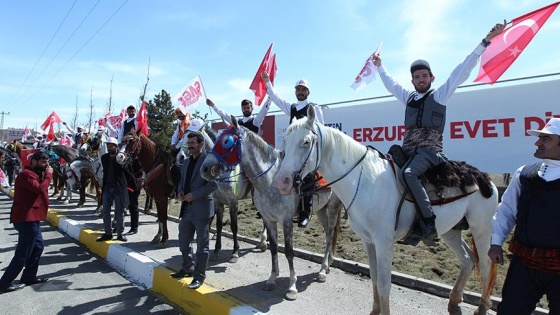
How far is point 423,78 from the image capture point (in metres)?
3.71

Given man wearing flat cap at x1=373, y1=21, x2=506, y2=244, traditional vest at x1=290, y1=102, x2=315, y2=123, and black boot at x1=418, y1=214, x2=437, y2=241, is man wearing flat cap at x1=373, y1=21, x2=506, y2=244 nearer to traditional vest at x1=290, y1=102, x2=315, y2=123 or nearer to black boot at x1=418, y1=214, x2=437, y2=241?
black boot at x1=418, y1=214, x2=437, y2=241

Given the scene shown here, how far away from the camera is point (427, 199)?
3.41 m

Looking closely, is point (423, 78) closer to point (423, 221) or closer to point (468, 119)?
point (423, 221)

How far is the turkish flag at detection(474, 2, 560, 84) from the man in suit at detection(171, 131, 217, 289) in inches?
155

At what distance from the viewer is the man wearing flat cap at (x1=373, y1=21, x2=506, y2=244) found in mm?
3398

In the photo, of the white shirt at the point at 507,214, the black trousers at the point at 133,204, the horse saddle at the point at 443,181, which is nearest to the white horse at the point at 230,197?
the black trousers at the point at 133,204

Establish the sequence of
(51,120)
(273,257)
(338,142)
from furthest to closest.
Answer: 1. (51,120)
2. (273,257)
3. (338,142)

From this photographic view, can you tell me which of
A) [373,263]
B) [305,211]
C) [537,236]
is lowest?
[373,263]

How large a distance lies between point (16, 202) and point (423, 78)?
5776mm

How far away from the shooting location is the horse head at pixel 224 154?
466 centimetres

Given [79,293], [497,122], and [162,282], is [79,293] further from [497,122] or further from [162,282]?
[497,122]

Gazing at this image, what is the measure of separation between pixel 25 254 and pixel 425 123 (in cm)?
572

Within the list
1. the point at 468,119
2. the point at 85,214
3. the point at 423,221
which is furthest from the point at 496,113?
the point at 85,214

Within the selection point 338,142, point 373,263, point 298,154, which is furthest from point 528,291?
point 298,154
